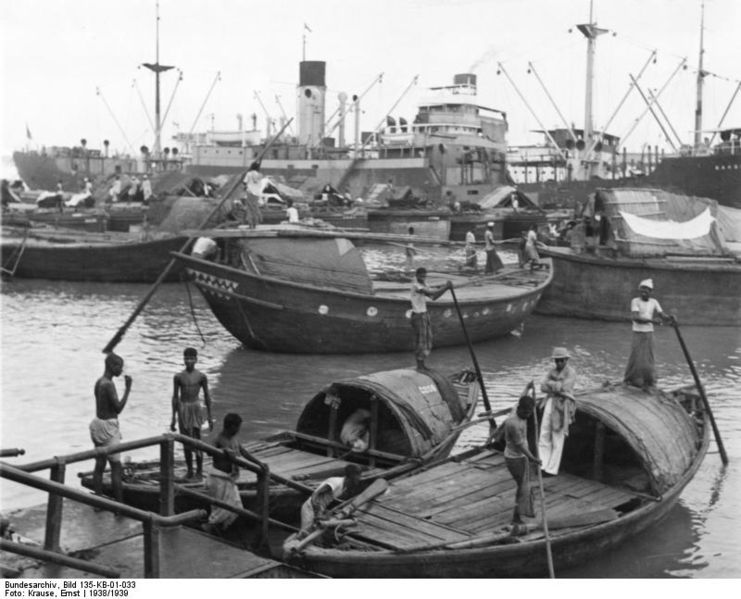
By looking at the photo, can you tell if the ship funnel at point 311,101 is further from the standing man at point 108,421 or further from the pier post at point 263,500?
the pier post at point 263,500

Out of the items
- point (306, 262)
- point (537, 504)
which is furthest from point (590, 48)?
point (537, 504)

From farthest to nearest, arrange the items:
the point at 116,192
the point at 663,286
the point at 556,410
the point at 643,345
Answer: the point at 116,192 < the point at 663,286 < the point at 643,345 < the point at 556,410

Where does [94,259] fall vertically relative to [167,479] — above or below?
above

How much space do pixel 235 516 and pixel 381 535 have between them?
66.2 inches

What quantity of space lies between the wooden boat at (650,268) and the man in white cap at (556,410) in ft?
50.7

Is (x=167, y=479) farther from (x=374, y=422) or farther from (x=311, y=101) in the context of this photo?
(x=311, y=101)

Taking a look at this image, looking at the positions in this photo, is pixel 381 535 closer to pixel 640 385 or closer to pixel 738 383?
pixel 640 385

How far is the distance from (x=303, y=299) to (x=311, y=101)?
54657mm

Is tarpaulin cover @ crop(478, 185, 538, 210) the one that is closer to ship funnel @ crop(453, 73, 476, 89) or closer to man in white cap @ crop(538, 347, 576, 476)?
ship funnel @ crop(453, 73, 476, 89)

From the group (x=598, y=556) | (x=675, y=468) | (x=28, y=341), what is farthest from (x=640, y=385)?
(x=28, y=341)

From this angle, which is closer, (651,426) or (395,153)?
(651,426)

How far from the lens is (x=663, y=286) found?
24906 millimetres

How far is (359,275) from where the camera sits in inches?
795

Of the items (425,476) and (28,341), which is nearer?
(425,476)
